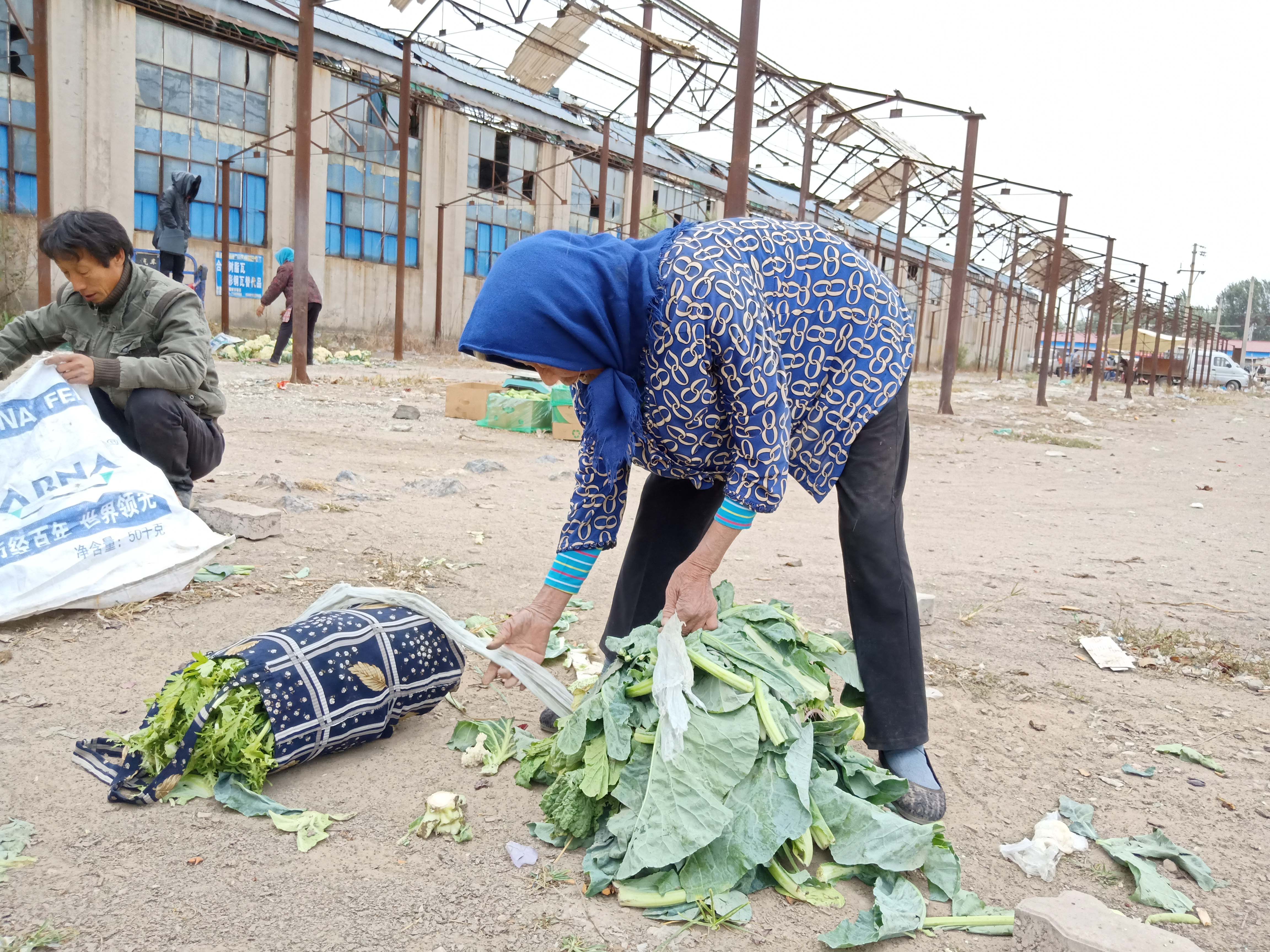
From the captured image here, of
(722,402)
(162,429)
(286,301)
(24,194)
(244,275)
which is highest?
(24,194)

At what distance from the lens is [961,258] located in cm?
1422

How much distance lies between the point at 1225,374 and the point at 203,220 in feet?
139

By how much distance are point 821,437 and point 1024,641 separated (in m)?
1.91

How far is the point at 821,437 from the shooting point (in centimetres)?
206

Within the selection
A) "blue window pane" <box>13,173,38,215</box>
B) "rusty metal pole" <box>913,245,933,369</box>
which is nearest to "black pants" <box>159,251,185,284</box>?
"blue window pane" <box>13,173,38,215</box>

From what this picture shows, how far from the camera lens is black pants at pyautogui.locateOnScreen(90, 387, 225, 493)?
3.52 metres

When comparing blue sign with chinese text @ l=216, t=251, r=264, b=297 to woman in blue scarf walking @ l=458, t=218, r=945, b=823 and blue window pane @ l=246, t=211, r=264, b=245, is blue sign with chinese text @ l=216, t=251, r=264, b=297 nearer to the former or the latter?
blue window pane @ l=246, t=211, r=264, b=245

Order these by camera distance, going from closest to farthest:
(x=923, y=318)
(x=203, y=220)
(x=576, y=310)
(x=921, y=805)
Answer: (x=576, y=310) < (x=921, y=805) < (x=203, y=220) < (x=923, y=318)

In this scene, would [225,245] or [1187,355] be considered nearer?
[225,245]

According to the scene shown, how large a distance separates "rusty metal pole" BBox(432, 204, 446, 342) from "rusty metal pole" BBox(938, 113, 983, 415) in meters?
9.54

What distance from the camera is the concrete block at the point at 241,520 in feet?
13.0

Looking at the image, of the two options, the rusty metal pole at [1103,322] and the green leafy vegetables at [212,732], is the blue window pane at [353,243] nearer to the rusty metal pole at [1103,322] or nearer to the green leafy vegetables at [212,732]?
the rusty metal pole at [1103,322]

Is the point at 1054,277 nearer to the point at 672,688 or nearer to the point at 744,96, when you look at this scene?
the point at 744,96

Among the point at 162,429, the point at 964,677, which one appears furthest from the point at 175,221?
the point at 964,677
